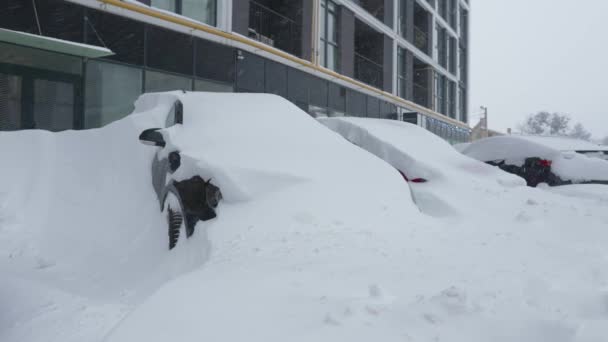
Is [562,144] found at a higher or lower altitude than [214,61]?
lower

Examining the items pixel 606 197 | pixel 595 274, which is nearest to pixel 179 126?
pixel 595 274

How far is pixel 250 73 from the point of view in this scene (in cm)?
1241

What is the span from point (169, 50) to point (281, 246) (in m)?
9.29

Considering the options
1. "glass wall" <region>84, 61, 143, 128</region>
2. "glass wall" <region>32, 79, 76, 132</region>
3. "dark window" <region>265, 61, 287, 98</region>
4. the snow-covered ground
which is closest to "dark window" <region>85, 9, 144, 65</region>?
"glass wall" <region>84, 61, 143, 128</region>

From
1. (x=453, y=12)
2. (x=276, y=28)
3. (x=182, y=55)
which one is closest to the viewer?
(x=182, y=55)

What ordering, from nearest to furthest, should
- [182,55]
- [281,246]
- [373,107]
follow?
1. [281,246]
2. [182,55]
3. [373,107]

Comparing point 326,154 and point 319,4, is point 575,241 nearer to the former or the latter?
point 326,154

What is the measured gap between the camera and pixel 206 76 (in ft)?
37.2

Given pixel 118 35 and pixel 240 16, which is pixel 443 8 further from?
pixel 118 35

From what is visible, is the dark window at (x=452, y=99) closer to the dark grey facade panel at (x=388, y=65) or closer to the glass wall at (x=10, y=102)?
the dark grey facade panel at (x=388, y=65)

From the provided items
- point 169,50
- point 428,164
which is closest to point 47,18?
point 169,50

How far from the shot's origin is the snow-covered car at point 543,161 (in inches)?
279

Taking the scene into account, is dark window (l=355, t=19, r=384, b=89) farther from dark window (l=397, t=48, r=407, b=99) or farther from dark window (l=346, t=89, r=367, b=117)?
dark window (l=397, t=48, r=407, b=99)

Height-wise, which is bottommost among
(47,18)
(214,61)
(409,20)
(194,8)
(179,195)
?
(179,195)
